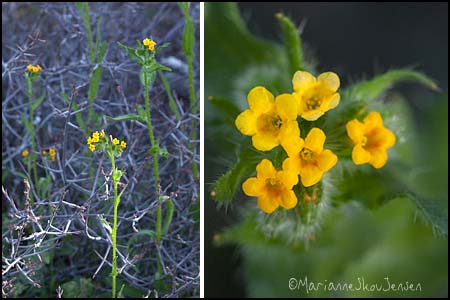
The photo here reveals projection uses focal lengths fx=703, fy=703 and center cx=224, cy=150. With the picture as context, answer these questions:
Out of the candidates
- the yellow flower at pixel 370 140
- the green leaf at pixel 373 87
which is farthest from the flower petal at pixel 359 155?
the green leaf at pixel 373 87

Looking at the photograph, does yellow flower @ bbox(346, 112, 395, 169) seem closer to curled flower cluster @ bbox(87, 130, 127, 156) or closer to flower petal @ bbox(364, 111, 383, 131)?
flower petal @ bbox(364, 111, 383, 131)

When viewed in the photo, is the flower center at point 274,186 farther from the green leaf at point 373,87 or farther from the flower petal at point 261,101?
the green leaf at point 373,87

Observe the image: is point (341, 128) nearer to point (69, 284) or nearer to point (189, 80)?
point (189, 80)

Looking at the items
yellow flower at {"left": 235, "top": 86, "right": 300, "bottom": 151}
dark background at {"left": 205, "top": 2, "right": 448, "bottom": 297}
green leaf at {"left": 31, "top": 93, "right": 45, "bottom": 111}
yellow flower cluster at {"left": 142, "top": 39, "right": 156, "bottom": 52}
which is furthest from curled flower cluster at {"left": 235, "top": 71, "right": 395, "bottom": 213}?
dark background at {"left": 205, "top": 2, "right": 448, "bottom": 297}

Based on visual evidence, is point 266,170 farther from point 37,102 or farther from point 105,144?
point 37,102

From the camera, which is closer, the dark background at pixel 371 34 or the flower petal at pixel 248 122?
the flower petal at pixel 248 122

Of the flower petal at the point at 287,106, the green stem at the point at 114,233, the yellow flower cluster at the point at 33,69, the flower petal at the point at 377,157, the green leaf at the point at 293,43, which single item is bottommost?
the green stem at the point at 114,233

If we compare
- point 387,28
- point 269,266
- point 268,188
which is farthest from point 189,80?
point 387,28

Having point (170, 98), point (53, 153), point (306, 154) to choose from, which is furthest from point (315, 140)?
point (53, 153)
